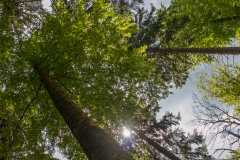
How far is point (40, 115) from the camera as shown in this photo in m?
6.93

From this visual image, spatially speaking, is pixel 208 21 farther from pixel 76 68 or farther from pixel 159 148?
pixel 159 148

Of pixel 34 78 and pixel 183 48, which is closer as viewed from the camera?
pixel 34 78

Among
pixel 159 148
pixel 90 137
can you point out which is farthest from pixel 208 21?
pixel 90 137

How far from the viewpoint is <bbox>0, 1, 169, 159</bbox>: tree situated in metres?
5.75

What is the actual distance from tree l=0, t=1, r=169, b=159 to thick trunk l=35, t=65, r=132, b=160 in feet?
5.62

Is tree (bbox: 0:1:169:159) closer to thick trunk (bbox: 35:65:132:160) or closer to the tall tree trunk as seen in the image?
thick trunk (bbox: 35:65:132:160)

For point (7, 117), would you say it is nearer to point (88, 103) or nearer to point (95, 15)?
point (88, 103)

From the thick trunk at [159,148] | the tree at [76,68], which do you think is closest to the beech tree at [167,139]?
the thick trunk at [159,148]

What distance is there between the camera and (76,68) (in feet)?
22.1

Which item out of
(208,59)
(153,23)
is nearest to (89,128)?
(153,23)

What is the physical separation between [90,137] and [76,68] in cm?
404

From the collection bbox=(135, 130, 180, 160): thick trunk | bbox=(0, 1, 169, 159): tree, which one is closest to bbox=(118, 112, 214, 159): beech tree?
bbox=(135, 130, 180, 160): thick trunk

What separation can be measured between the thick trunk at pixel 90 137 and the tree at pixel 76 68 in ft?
5.62

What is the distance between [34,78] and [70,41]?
69.7 inches
